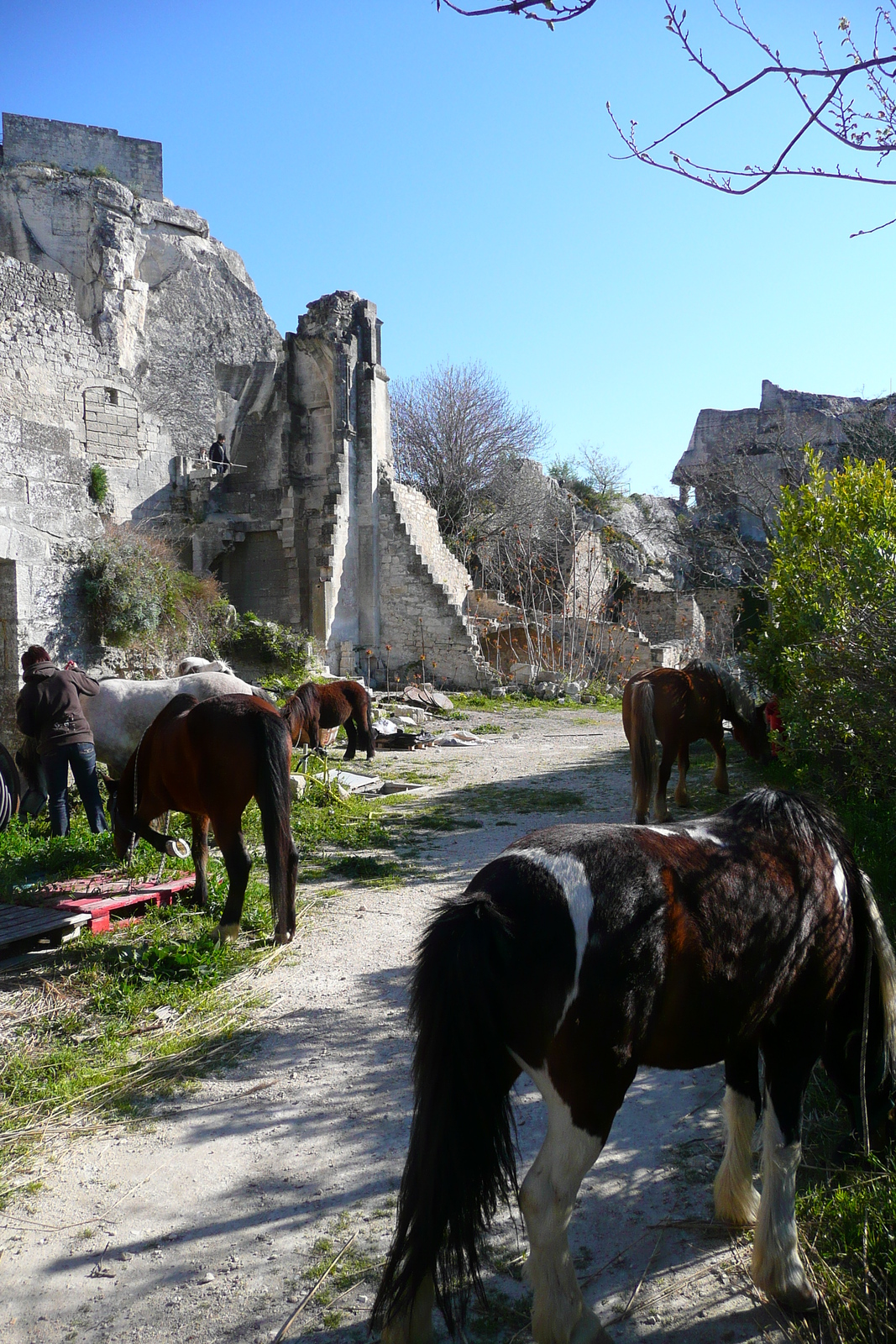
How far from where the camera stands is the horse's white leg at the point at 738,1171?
249 centimetres

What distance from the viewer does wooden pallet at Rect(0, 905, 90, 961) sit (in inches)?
173

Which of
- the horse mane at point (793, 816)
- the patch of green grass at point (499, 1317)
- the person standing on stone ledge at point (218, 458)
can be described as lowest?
the patch of green grass at point (499, 1317)

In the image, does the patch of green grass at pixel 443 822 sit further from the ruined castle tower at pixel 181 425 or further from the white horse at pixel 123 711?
the ruined castle tower at pixel 181 425

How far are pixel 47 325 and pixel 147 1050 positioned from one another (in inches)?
496

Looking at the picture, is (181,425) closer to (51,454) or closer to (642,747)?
(51,454)

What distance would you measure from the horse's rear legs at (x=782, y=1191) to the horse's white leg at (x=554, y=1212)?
1.94 ft

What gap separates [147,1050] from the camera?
362cm

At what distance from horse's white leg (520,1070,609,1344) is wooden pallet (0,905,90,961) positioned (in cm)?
332

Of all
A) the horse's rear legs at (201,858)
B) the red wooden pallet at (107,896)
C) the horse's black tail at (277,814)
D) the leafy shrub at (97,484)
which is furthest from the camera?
the leafy shrub at (97,484)

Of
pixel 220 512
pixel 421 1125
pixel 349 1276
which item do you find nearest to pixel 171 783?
pixel 349 1276

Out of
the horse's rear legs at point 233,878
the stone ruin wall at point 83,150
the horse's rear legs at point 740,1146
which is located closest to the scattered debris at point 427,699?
the horse's rear legs at point 233,878

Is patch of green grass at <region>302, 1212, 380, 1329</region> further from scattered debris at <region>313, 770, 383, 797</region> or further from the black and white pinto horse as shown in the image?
scattered debris at <region>313, 770, 383, 797</region>

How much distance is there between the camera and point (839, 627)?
527 cm

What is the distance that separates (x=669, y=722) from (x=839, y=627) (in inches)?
95.0
